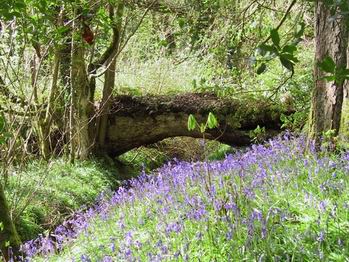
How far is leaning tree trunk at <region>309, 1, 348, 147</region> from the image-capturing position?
426cm

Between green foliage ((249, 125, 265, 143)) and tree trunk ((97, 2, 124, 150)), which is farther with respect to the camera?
tree trunk ((97, 2, 124, 150))

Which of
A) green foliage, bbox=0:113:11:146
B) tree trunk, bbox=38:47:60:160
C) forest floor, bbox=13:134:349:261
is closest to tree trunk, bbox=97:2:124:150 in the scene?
tree trunk, bbox=38:47:60:160

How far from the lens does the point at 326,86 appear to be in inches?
176

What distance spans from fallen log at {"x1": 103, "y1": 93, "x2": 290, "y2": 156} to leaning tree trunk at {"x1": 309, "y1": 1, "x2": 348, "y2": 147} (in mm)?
3520

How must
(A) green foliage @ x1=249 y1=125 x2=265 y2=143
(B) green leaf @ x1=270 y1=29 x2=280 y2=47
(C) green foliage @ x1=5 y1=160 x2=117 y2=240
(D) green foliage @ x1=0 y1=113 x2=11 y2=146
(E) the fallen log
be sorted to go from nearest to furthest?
1. (B) green leaf @ x1=270 y1=29 x2=280 y2=47
2. (D) green foliage @ x1=0 y1=113 x2=11 y2=146
3. (A) green foliage @ x1=249 y1=125 x2=265 y2=143
4. (C) green foliage @ x1=5 y1=160 x2=117 y2=240
5. (E) the fallen log

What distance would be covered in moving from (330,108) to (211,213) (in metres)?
1.80

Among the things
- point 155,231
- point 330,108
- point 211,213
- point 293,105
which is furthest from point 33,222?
point 293,105

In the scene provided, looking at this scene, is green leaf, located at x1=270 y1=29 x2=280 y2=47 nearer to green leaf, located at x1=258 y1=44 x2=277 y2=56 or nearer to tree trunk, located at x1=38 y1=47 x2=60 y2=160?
green leaf, located at x1=258 y1=44 x2=277 y2=56

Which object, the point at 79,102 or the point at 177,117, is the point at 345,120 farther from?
the point at 79,102

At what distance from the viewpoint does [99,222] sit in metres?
4.45

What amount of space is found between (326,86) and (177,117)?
409 centimetres

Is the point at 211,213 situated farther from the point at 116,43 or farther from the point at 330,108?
the point at 116,43

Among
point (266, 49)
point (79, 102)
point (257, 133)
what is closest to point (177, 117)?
point (79, 102)

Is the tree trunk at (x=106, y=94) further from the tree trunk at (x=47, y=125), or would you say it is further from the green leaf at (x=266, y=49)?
the green leaf at (x=266, y=49)
